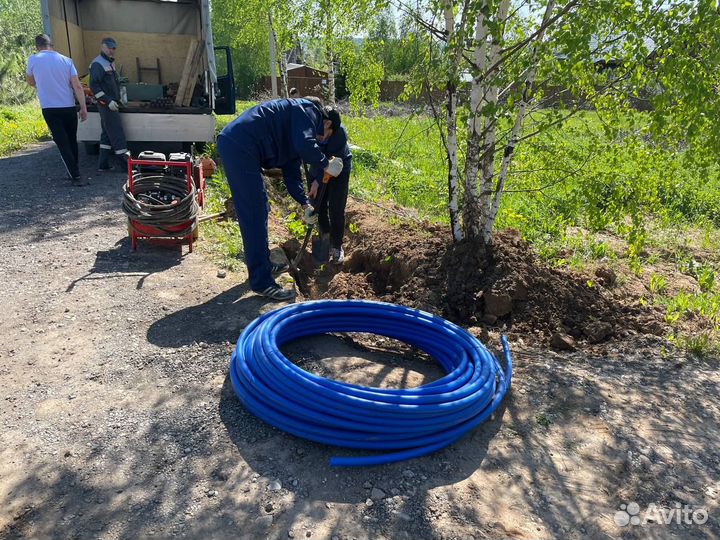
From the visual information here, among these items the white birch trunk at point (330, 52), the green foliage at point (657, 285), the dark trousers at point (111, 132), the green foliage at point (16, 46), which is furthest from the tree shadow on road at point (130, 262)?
the green foliage at point (16, 46)

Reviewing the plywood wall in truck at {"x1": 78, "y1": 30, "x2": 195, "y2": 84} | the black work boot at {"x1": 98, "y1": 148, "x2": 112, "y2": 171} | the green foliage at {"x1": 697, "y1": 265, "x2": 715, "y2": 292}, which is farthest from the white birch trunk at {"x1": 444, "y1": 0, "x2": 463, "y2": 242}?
the plywood wall in truck at {"x1": 78, "y1": 30, "x2": 195, "y2": 84}

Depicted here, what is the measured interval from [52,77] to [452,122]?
5637mm

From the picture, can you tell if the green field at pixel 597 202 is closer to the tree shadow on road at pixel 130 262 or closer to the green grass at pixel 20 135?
the green grass at pixel 20 135

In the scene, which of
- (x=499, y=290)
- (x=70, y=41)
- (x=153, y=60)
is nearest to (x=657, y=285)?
(x=499, y=290)

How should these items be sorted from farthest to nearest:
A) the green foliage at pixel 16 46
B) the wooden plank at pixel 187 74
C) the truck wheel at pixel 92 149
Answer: the green foliage at pixel 16 46 → the truck wheel at pixel 92 149 → the wooden plank at pixel 187 74

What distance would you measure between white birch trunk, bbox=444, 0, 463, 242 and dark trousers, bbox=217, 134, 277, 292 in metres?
1.68

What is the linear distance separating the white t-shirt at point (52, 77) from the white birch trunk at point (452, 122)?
5474mm

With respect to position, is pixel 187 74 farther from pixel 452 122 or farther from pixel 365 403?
pixel 365 403

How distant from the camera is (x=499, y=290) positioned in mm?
4586

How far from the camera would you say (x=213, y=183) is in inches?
322

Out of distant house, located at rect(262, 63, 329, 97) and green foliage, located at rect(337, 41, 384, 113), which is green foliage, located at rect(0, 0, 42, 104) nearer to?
green foliage, located at rect(337, 41, 384, 113)

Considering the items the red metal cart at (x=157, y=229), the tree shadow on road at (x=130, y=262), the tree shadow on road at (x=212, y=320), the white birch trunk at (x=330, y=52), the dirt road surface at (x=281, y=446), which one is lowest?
the dirt road surface at (x=281, y=446)

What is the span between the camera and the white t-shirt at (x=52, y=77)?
7156mm

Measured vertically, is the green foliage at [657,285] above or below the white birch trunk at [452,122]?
below
